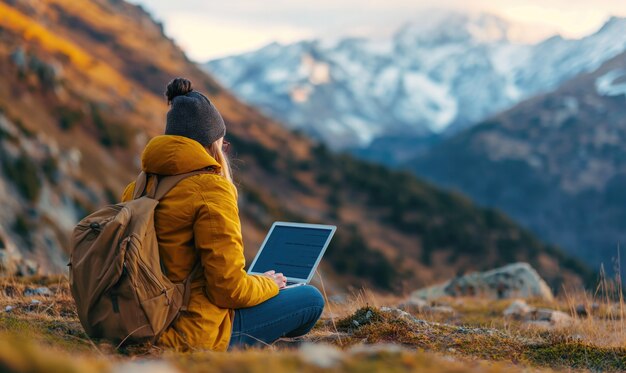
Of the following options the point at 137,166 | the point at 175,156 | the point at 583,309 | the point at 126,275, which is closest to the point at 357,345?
the point at 126,275

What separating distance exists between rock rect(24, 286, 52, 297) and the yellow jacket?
3.80 metres

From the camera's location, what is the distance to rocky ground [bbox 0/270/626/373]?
9.22 feet

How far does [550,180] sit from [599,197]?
11.8 m

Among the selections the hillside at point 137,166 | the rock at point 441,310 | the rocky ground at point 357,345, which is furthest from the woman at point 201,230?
the hillside at point 137,166

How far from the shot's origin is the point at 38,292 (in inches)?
308

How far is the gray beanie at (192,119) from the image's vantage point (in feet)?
15.1

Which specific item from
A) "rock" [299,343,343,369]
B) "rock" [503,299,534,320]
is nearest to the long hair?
"rock" [299,343,343,369]

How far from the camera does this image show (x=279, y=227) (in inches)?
225

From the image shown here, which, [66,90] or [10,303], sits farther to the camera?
[66,90]

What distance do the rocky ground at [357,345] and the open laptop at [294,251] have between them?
57cm

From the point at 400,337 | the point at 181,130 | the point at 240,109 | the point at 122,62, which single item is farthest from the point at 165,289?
the point at 240,109

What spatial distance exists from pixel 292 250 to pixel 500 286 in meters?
8.61

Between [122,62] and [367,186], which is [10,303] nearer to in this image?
[367,186]

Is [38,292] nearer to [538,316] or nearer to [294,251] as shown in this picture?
[294,251]
